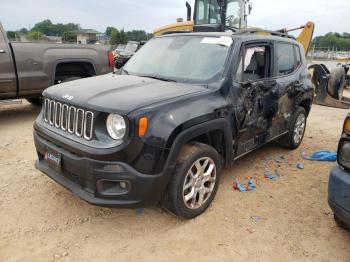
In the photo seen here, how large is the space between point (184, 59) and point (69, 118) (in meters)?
1.55

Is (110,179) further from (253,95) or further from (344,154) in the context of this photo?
(253,95)

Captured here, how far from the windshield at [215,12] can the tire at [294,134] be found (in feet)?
17.8

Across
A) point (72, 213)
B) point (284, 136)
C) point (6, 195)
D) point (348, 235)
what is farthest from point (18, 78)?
point (348, 235)

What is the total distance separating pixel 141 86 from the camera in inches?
134

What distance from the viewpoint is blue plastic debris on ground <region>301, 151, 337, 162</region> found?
502 cm

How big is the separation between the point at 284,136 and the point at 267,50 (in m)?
1.55

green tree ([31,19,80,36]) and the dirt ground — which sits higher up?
green tree ([31,19,80,36])

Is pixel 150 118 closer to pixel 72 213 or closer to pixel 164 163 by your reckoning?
pixel 164 163

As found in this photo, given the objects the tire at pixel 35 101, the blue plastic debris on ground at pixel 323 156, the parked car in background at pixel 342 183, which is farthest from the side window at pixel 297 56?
the tire at pixel 35 101

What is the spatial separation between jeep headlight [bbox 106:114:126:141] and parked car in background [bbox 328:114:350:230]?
1753 millimetres

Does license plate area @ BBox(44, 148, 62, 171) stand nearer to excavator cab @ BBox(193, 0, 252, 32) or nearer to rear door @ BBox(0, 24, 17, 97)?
rear door @ BBox(0, 24, 17, 97)

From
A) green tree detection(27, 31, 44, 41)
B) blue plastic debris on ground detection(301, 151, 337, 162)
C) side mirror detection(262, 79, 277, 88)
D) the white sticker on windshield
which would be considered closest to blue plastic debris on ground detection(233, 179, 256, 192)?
side mirror detection(262, 79, 277, 88)

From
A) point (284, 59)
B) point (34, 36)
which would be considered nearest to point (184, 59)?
point (284, 59)

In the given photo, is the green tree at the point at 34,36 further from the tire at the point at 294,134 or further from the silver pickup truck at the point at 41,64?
the tire at the point at 294,134
